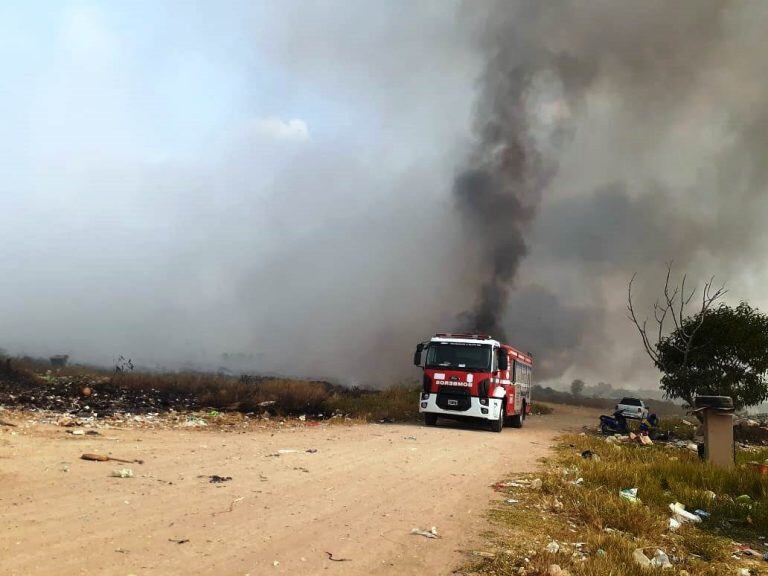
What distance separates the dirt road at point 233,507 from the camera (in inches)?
168

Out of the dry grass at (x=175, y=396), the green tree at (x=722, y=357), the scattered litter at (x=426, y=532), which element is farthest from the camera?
the green tree at (x=722, y=357)

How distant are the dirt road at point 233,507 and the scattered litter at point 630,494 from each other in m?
1.89

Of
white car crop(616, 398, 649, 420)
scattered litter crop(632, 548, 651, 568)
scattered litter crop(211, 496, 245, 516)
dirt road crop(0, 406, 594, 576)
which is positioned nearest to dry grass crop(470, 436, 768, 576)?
scattered litter crop(632, 548, 651, 568)

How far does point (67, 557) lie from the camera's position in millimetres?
4074

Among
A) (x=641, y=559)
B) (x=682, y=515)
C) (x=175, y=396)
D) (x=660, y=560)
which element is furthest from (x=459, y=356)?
(x=641, y=559)

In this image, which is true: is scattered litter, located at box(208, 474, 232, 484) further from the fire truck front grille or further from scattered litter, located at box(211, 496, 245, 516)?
the fire truck front grille

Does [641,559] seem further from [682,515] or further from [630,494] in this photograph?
[630,494]

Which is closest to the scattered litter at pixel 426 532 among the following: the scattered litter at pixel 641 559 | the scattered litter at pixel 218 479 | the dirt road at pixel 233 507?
the dirt road at pixel 233 507

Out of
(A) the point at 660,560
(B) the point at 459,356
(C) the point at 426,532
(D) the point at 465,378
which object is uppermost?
(B) the point at 459,356

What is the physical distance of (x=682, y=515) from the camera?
6.89 meters

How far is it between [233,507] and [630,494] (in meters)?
5.60

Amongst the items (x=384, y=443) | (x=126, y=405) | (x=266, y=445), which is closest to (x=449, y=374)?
(x=384, y=443)

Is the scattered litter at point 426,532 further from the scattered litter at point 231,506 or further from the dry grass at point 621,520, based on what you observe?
the scattered litter at point 231,506

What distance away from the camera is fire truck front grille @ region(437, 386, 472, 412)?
1698cm
